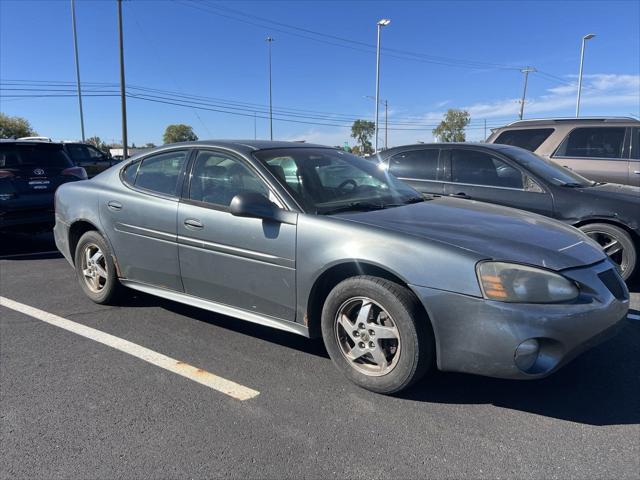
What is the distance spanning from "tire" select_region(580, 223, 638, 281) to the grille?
236 cm

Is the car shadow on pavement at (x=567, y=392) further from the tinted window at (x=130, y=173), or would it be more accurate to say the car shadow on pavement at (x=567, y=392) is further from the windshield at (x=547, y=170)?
the tinted window at (x=130, y=173)

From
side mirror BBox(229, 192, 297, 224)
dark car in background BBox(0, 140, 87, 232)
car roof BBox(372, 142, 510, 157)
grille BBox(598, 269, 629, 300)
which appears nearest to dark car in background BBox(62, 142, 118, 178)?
dark car in background BBox(0, 140, 87, 232)

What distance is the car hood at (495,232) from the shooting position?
2809 millimetres

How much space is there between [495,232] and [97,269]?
3.56 m

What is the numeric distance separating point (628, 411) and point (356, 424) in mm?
1574

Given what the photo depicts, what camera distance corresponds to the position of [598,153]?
7.63 meters

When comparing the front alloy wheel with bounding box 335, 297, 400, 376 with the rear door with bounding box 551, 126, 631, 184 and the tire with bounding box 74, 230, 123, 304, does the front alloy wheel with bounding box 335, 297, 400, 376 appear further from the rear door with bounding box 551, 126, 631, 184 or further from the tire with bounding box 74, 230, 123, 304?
the rear door with bounding box 551, 126, 631, 184

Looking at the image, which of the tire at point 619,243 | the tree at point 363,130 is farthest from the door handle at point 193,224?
the tree at point 363,130

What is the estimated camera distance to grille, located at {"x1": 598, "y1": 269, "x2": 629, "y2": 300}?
2.95 m

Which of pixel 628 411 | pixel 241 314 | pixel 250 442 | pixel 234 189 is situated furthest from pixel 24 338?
pixel 628 411

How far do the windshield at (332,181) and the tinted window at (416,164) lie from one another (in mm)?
2406

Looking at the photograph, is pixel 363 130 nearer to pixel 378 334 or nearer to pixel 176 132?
pixel 176 132

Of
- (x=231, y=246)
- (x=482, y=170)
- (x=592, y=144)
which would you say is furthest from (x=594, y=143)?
(x=231, y=246)

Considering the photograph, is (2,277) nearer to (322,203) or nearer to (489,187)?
(322,203)
